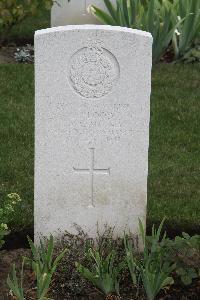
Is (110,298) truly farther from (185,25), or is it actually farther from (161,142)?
(185,25)

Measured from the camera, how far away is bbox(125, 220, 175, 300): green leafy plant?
436 centimetres

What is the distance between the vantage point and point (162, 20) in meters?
9.25

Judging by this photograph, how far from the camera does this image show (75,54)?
14.8 feet

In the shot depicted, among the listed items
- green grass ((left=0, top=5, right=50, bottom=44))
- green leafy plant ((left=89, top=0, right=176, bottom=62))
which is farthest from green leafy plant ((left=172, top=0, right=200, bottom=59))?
green grass ((left=0, top=5, right=50, bottom=44))

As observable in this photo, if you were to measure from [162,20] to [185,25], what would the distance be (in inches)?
14.0

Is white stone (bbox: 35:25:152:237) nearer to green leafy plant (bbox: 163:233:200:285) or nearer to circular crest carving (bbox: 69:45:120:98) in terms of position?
circular crest carving (bbox: 69:45:120:98)

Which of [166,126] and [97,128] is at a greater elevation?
[97,128]

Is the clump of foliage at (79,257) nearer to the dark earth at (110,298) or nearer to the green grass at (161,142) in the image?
the dark earth at (110,298)

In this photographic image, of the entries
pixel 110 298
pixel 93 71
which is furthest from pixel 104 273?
pixel 93 71

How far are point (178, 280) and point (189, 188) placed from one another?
4.55ft

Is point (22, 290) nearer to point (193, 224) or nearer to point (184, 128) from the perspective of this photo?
point (193, 224)

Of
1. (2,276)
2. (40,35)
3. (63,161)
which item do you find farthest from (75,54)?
(2,276)

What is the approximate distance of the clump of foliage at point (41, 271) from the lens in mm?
4258

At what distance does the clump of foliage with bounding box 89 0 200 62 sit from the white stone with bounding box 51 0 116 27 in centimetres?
75
